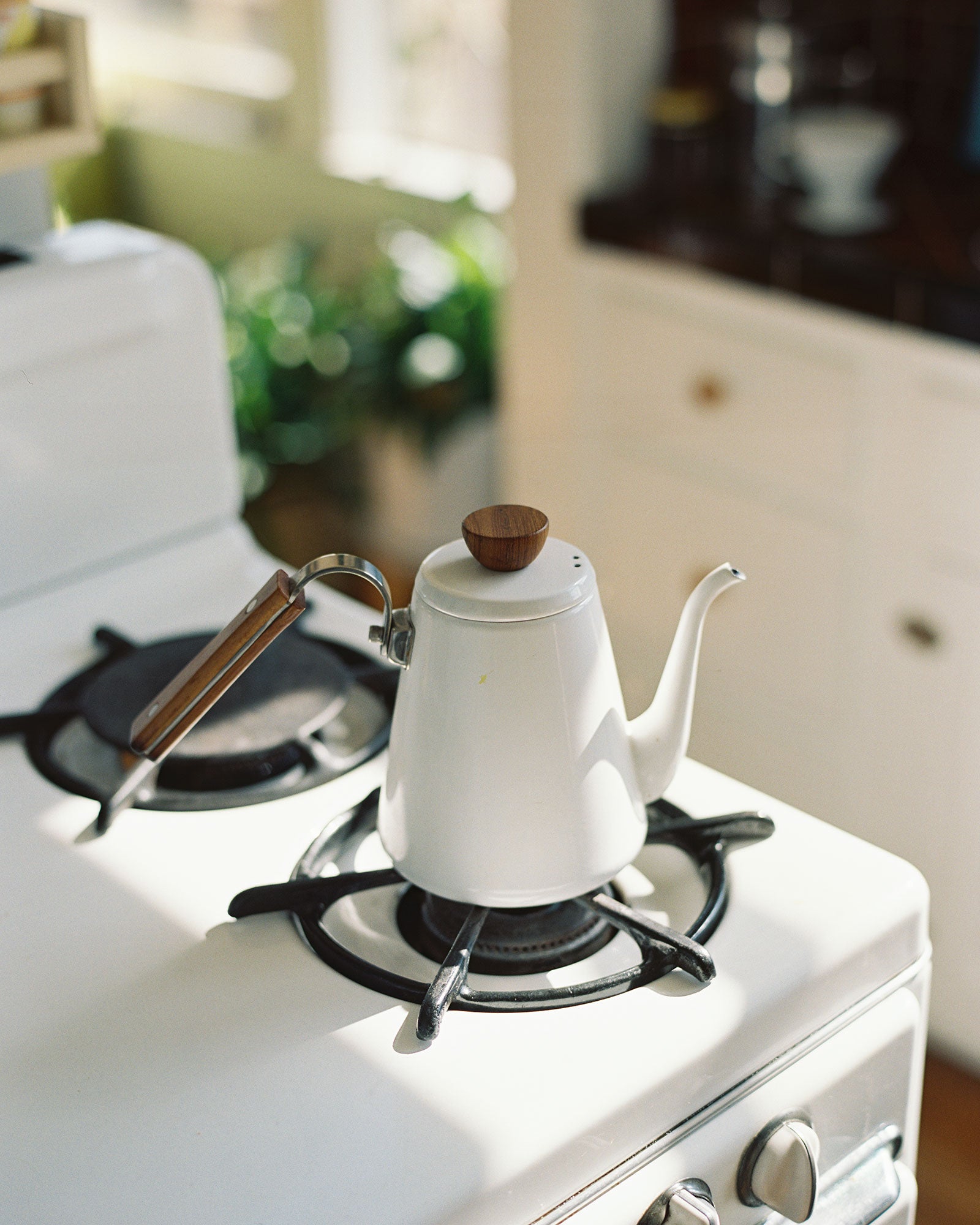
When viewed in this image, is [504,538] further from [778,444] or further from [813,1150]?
[778,444]

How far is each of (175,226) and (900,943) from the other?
311 centimetres

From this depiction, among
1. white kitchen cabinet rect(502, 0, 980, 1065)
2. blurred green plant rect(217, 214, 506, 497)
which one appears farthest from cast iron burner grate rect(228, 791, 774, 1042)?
blurred green plant rect(217, 214, 506, 497)

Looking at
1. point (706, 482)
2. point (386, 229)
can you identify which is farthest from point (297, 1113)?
point (386, 229)

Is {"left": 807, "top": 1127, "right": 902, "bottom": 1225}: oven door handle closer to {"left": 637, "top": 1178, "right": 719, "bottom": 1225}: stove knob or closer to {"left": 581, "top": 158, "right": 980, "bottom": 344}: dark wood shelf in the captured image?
{"left": 637, "top": 1178, "right": 719, "bottom": 1225}: stove knob

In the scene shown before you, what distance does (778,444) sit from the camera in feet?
5.68

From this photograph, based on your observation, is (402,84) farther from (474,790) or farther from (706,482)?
(474,790)

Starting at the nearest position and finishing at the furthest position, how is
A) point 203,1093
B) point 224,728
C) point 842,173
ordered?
point 203,1093 → point 224,728 → point 842,173

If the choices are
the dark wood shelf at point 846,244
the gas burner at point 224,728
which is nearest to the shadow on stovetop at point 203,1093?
the gas burner at point 224,728

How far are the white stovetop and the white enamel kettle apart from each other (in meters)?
0.07

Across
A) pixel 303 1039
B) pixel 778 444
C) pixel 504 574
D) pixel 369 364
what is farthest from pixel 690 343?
pixel 303 1039

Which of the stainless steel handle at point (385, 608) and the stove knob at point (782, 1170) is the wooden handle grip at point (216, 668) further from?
the stove knob at point (782, 1170)

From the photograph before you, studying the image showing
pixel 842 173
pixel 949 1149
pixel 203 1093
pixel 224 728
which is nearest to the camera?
pixel 203 1093

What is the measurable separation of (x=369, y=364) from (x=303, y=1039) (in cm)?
193

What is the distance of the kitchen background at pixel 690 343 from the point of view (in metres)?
1.38
